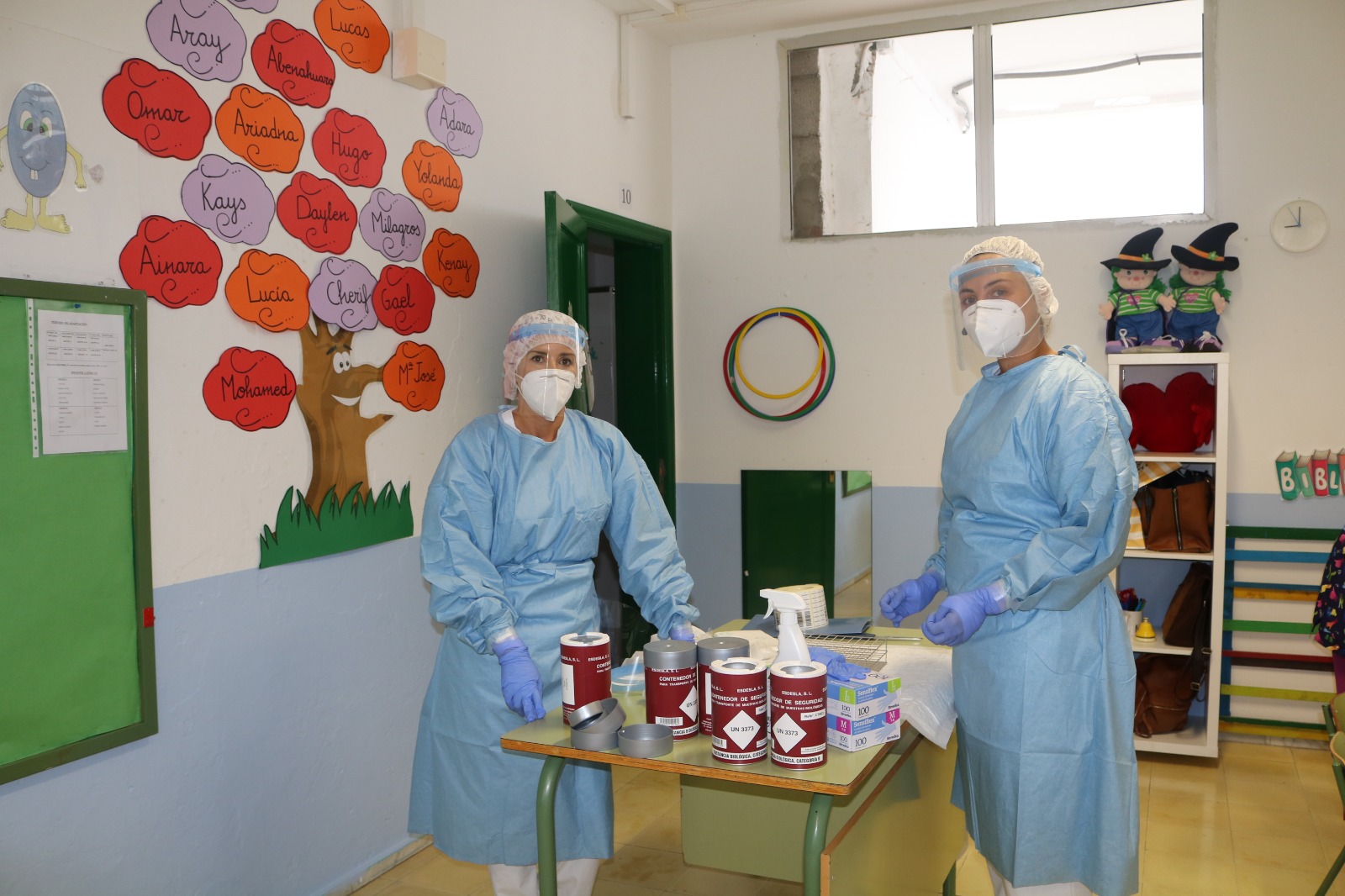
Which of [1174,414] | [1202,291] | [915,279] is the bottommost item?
[1174,414]

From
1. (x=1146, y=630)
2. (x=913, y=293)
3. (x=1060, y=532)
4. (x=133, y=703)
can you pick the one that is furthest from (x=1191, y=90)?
(x=133, y=703)

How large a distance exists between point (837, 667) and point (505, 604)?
712 mm

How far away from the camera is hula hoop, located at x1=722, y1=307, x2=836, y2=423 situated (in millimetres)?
4227

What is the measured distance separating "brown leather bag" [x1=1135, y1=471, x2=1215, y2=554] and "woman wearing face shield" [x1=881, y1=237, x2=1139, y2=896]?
1795mm

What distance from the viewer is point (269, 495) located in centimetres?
243

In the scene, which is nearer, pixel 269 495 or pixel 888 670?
pixel 888 670

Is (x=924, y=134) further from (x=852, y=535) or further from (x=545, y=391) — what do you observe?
(x=545, y=391)

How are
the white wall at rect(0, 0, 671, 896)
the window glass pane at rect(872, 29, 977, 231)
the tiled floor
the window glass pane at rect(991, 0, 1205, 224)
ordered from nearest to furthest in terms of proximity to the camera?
the white wall at rect(0, 0, 671, 896) < the tiled floor < the window glass pane at rect(991, 0, 1205, 224) < the window glass pane at rect(872, 29, 977, 231)

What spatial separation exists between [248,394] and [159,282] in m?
0.34

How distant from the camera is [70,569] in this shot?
1944 millimetres

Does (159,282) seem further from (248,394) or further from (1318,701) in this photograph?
(1318,701)

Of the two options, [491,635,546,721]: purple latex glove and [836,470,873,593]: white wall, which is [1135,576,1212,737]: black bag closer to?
[836,470,873,593]: white wall

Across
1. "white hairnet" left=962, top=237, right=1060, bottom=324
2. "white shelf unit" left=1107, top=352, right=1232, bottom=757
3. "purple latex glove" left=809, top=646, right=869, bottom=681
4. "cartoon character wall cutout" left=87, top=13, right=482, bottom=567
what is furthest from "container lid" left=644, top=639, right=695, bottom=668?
"white shelf unit" left=1107, top=352, right=1232, bottom=757

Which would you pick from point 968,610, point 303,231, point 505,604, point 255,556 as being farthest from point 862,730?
point 303,231
